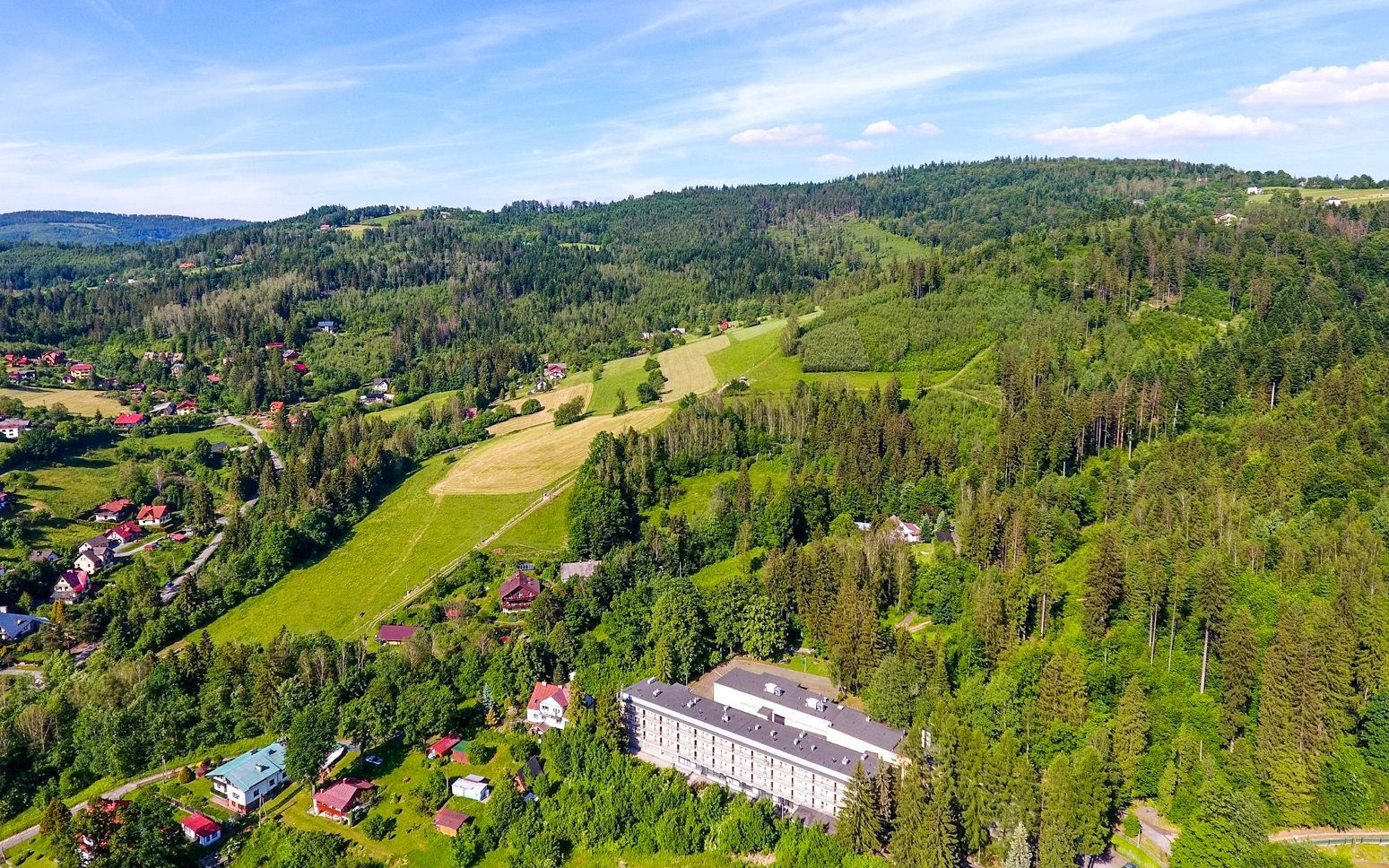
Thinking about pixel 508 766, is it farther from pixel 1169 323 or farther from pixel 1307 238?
pixel 1307 238

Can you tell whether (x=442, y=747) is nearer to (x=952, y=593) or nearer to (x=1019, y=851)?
(x=1019, y=851)

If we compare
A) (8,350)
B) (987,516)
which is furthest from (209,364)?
(987,516)

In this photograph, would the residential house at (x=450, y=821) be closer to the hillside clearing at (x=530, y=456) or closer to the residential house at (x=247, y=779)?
the residential house at (x=247, y=779)

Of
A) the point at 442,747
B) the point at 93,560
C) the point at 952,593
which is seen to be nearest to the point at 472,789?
the point at 442,747

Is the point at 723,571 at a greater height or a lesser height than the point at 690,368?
lesser

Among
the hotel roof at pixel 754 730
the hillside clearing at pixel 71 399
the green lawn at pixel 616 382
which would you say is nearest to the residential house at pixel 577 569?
the hotel roof at pixel 754 730

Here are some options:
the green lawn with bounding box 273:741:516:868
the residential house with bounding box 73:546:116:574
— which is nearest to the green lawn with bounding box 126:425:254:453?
the residential house with bounding box 73:546:116:574
